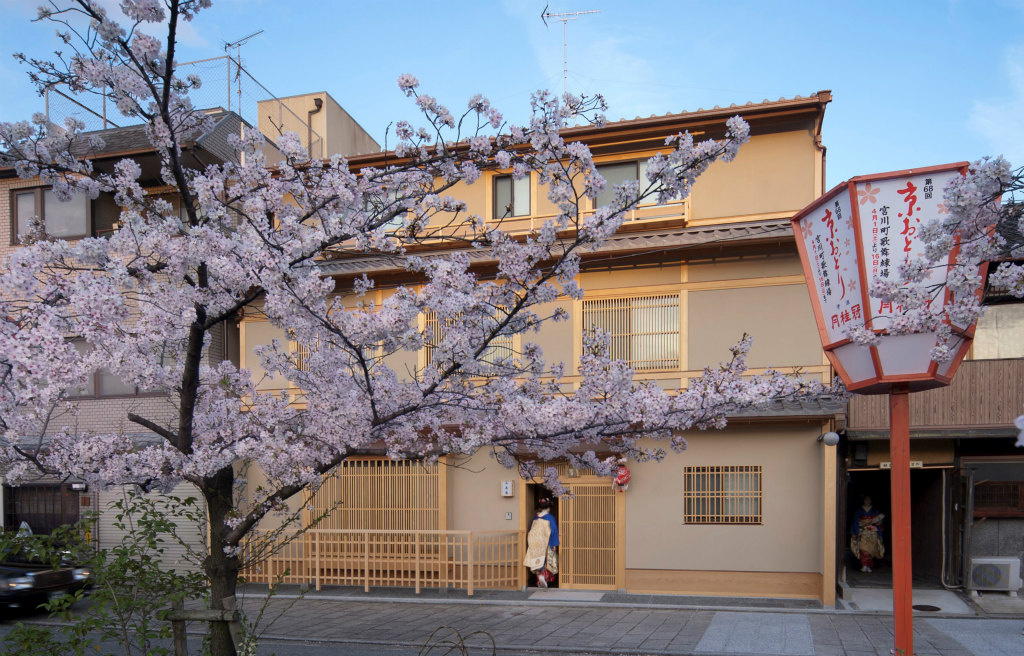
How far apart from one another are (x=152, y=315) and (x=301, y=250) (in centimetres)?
171

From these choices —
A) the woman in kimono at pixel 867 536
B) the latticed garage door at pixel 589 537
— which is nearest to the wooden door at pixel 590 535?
the latticed garage door at pixel 589 537

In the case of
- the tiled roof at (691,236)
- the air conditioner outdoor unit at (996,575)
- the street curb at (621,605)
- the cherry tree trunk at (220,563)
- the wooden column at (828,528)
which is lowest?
the street curb at (621,605)

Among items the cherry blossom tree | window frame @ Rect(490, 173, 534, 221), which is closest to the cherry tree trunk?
the cherry blossom tree

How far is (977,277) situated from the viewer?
535 cm

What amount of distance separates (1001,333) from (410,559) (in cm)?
1158

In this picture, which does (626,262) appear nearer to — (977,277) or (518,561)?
(518,561)

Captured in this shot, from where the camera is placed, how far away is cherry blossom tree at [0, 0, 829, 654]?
18.2 ft

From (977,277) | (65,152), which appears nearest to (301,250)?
(65,152)

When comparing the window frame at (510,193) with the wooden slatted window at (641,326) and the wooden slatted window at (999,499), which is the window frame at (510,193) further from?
the wooden slatted window at (999,499)

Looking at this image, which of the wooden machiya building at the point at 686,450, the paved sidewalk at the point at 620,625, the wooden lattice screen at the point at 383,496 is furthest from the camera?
the wooden lattice screen at the point at 383,496

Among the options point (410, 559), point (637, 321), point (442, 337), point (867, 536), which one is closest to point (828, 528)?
point (867, 536)

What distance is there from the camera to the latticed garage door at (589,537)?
14109 mm

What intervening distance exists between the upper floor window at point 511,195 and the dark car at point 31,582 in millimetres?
9605

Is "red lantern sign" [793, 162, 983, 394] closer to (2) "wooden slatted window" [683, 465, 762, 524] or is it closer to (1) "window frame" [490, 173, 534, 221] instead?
(2) "wooden slatted window" [683, 465, 762, 524]
